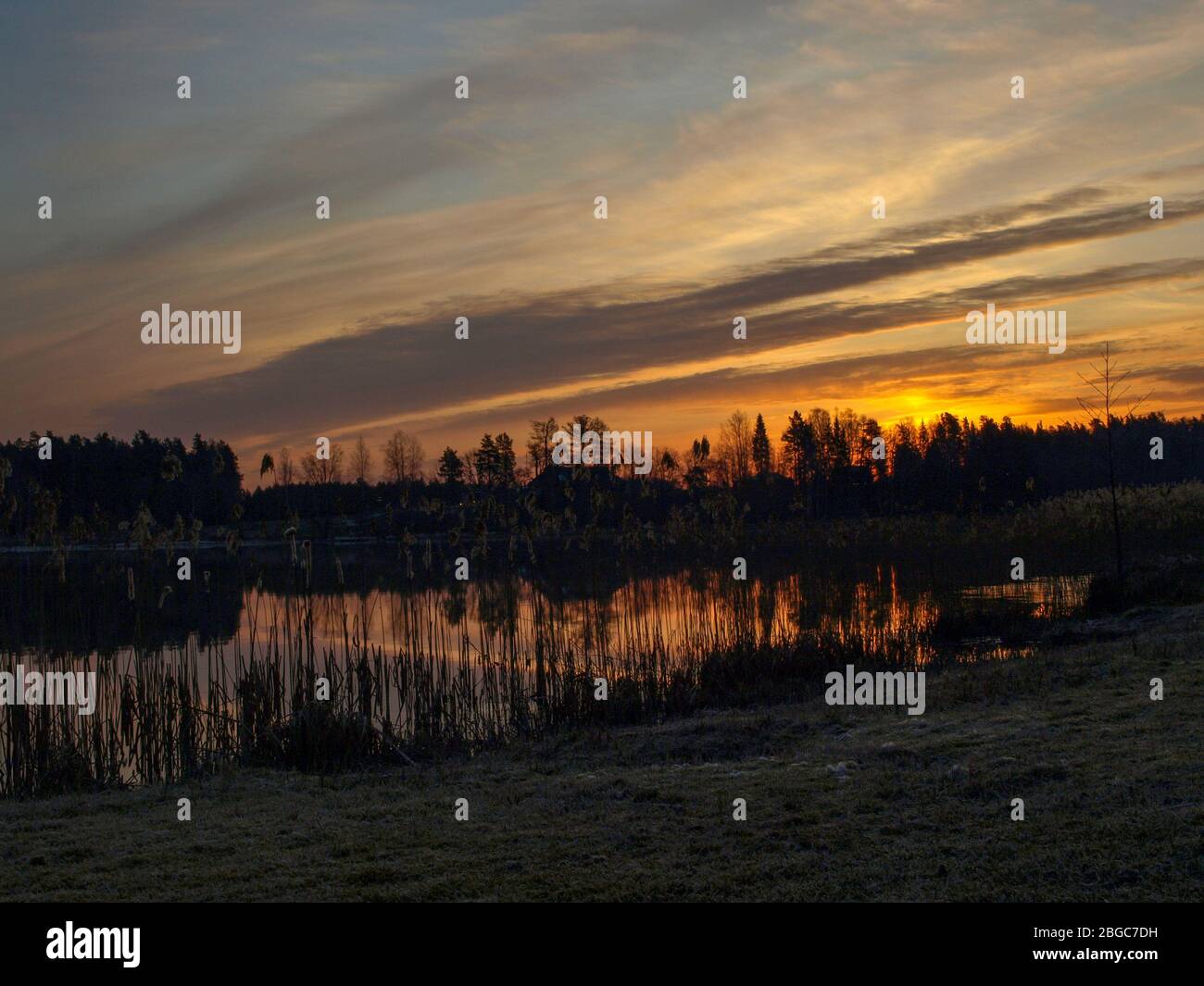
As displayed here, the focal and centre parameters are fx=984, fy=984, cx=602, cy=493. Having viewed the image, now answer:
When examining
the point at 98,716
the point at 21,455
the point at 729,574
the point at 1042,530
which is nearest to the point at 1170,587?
the point at 1042,530

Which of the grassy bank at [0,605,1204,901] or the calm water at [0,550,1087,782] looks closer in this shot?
the grassy bank at [0,605,1204,901]

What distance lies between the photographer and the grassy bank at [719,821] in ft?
17.1

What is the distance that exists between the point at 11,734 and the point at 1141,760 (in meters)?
10.3

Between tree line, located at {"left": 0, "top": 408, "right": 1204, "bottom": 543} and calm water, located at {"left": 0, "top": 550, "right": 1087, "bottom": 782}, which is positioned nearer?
calm water, located at {"left": 0, "top": 550, "right": 1087, "bottom": 782}

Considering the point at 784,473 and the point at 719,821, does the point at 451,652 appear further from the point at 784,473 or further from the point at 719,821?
the point at 784,473

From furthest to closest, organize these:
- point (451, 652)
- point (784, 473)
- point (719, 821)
A: point (784, 473) → point (451, 652) → point (719, 821)

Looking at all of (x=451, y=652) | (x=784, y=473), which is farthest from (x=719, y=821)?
(x=784, y=473)

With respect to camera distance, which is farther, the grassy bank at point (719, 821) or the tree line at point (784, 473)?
the tree line at point (784, 473)

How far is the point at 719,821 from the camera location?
21.1ft

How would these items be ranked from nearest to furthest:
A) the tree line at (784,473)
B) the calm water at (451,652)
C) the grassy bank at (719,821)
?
the grassy bank at (719,821) < the calm water at (451,652) < the tree line at (784,473)

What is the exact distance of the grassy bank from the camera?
17.1 feet

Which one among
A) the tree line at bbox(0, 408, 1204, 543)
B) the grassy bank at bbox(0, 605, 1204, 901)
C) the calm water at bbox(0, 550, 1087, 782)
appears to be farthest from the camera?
the tree line at bbox(0, 408, 1204, 543)

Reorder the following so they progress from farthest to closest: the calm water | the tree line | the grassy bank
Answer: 1. the tree line
2. the calm water
3. the grassy bank
